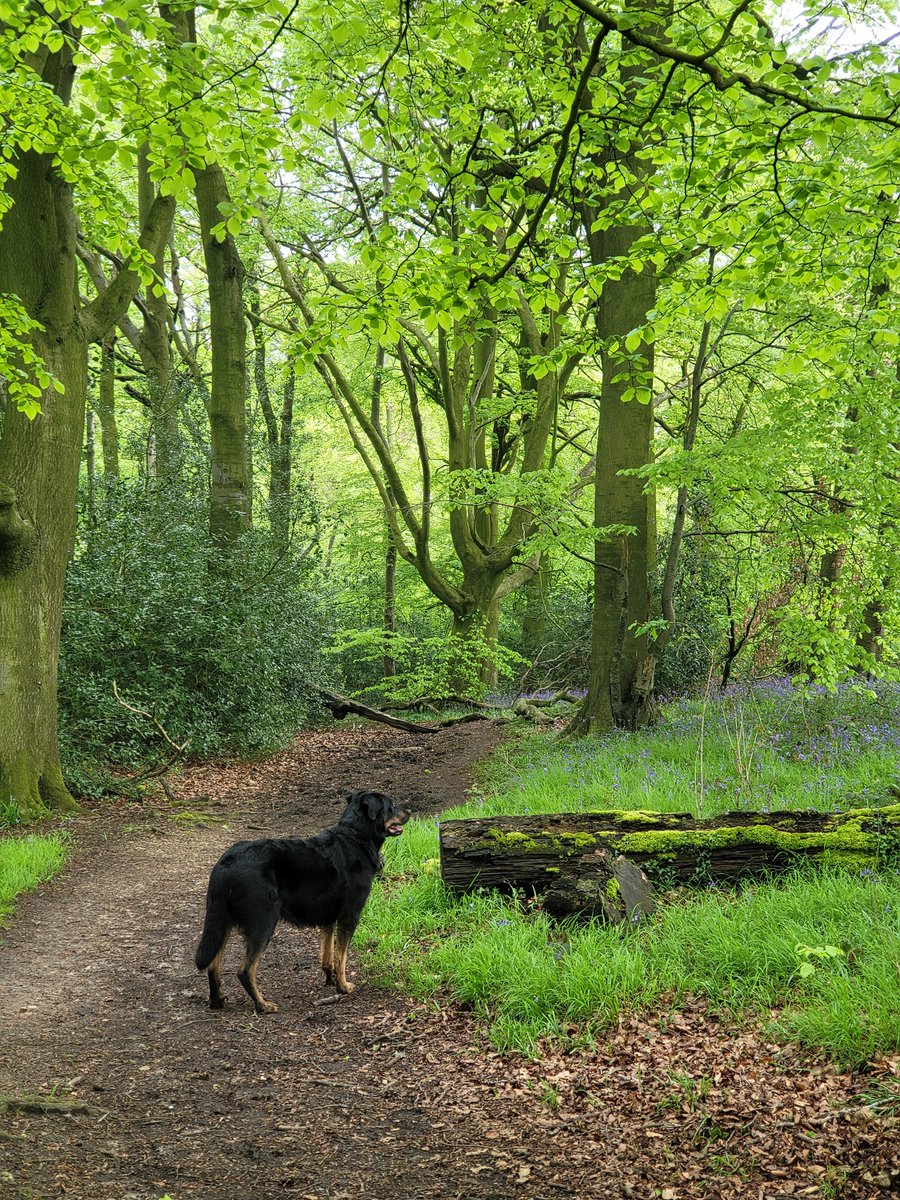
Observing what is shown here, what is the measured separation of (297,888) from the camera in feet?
17.2

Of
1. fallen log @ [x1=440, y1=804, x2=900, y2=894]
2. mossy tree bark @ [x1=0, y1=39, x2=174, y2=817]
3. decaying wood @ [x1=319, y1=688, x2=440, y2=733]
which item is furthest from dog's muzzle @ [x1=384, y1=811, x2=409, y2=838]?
decaying wood @ [x1=319, y1=688, x2=440, y2=733]

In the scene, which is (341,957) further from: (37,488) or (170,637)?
(170,637)

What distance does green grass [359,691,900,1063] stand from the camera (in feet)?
13.3

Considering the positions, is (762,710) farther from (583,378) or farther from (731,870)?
(583,378)

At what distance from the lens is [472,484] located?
1662 cm

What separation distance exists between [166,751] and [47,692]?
11.7 feet

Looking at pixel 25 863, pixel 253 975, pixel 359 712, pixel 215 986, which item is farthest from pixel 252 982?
pixel 359 712

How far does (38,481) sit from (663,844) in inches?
293

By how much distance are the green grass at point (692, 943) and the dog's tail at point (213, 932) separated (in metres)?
1.12

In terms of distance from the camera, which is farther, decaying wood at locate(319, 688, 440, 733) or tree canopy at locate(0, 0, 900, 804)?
decaying wood at locate(319, 688, 440, 733)

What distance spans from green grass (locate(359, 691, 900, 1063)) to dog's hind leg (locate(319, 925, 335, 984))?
1.07ft

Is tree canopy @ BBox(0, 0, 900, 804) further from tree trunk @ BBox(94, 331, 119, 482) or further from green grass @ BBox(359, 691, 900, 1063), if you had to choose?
green grass @ BBox(359, 691, 900, 1063)

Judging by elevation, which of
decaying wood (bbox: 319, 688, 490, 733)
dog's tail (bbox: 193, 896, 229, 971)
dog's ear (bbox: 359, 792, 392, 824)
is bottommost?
decaying wood (bbox: 319, 688, 490, 733)

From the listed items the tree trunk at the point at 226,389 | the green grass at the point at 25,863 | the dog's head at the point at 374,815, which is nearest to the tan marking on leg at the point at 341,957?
the dog's head at the point at 374,815
